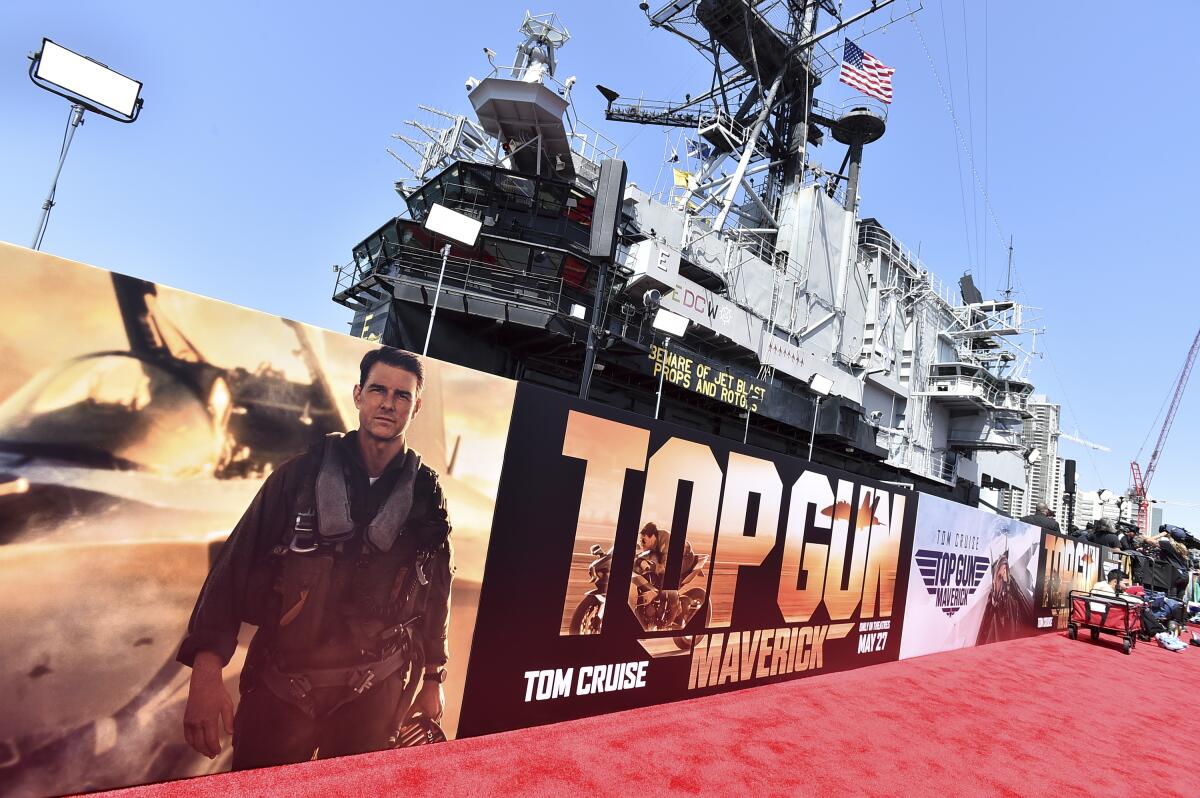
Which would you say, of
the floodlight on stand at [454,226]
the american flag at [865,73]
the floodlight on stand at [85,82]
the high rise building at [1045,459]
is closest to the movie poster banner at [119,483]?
the floodlight on stand at [85,82]

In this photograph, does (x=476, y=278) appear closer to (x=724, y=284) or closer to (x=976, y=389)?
(x=724, y=284)

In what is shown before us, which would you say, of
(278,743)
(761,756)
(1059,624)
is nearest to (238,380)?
(278,743)

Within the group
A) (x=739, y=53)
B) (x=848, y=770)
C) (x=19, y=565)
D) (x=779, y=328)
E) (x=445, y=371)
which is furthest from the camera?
(x=739, y=53)

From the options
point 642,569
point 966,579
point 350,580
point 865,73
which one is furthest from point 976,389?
point 350,580

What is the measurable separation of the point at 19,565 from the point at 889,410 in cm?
3646

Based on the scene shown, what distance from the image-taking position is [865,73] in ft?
88.2

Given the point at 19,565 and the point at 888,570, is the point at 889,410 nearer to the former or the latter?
the point at 888,570

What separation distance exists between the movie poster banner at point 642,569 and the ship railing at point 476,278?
11028mm

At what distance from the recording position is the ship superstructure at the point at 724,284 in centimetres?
1827

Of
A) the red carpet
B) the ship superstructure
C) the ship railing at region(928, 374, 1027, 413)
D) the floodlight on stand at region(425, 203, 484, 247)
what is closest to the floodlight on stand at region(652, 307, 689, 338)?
the ship superstructure

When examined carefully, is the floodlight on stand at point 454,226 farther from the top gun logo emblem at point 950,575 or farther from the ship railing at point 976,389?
the ship railing at point 976,389

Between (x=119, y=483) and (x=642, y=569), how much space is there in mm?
4204

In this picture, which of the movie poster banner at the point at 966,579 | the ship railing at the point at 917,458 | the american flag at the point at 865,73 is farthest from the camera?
the ship railing at the point at 917,458

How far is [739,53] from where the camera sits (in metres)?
28.9
